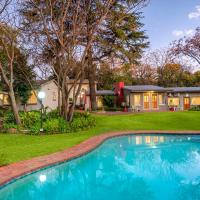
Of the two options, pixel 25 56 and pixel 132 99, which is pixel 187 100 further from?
pixel 25 56

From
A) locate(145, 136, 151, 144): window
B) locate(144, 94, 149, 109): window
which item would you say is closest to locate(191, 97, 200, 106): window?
locate(144, 94, 149, 109): window

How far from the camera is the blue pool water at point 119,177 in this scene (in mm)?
9805

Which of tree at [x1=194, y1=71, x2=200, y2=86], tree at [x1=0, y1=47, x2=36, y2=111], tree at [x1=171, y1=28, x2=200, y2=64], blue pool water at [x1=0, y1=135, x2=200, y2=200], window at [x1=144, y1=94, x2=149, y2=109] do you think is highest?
tree at [x1=171, y1=28, x2=200, y2=64]

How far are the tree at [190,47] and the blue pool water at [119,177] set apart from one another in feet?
92.1

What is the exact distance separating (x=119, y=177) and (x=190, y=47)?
35.2 meters

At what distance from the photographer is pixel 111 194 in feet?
32.7

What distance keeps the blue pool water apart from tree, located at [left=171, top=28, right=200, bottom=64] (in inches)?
1105

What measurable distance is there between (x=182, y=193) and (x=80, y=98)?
39.3 m

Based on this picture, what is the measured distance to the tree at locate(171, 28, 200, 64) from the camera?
4338 centimetres

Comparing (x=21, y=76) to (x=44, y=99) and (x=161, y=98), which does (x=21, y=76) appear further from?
(x=161, y=98)

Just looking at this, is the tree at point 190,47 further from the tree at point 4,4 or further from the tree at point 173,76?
the tree at point 4,4

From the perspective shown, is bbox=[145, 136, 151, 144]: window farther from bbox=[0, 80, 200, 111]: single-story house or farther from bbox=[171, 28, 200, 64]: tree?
bbox=[171, 28, 200, 64]: tree

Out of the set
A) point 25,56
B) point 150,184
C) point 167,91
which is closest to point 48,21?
point 25,56

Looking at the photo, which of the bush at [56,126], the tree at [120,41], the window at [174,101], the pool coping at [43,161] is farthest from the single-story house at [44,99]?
the pool coping at [43,161]
